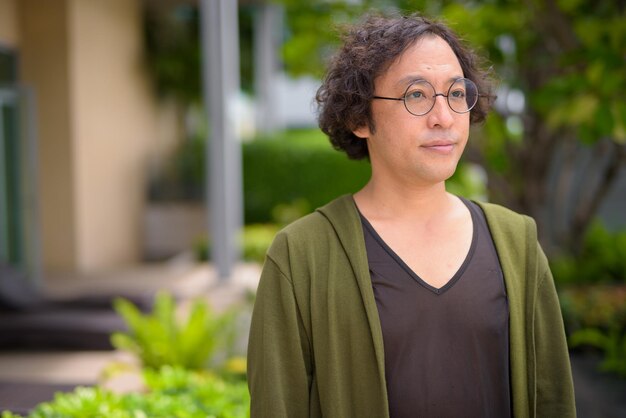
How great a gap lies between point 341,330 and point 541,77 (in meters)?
7.20

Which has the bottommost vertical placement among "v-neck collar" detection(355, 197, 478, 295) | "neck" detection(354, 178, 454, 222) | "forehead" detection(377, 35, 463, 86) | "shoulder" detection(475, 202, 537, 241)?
"v-neck collar" detection(355, 197, 478, 295)

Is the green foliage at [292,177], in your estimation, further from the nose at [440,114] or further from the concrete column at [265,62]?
the nose at [440,114]

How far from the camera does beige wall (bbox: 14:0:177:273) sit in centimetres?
1166

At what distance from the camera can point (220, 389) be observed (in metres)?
4.46

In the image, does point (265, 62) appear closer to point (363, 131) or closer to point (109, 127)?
point (109, 127)

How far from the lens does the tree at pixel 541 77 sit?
14.4 feet

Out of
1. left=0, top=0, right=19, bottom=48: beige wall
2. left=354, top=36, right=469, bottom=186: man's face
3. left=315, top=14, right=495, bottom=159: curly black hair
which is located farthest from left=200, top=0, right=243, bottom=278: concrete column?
left=354, top=36, right=469, bottom=186: man's face

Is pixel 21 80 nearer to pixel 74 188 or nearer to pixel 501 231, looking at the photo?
pixel 74 188

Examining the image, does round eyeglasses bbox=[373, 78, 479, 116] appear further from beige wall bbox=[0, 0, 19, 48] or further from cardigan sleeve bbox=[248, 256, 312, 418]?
beige wall bbox=[0, 0, 19, 48]

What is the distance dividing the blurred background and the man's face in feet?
1.32

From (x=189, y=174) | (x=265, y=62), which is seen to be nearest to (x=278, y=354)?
(x=189, y=174)

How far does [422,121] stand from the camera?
6.48 ft

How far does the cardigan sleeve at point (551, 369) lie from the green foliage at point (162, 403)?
1.98 meters

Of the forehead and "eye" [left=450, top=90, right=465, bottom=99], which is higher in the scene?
the forehead
